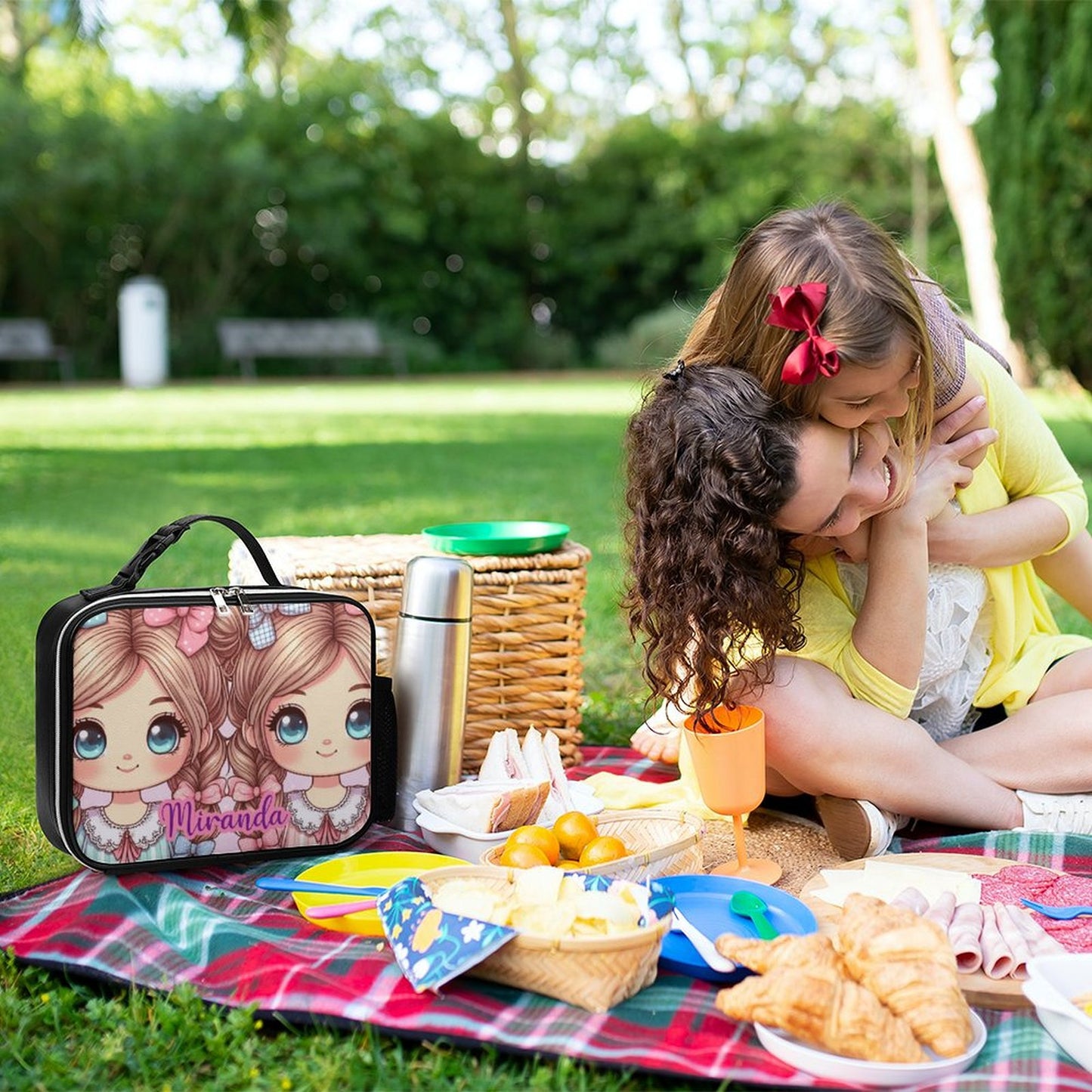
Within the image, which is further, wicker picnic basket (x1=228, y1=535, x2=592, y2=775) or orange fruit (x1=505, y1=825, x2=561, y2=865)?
wicker picnic basket (x1=228, y1=535, x2=592, y2=775)

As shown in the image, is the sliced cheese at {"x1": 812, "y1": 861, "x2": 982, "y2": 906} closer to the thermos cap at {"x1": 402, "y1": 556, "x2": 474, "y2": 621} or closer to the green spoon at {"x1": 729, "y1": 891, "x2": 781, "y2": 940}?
the green spoon at {"x1": 729, "y1": 891, "x2": 781, "y2": 940}

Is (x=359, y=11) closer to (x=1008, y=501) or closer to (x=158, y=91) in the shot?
(x=158, y=91)

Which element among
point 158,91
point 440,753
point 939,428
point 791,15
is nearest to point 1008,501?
point 939,428

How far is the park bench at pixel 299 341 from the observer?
52.6ft

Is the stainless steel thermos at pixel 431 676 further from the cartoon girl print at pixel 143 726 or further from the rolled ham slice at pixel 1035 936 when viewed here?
the rolled ham slice at pixel 1035 936

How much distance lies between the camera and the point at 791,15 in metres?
23.7

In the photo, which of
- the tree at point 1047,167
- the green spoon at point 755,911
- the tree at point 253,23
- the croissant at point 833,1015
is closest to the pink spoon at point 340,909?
the green spoon at point 755,911

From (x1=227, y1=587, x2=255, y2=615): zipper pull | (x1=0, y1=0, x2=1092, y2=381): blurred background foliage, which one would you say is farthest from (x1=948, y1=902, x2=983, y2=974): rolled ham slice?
(x1=0, y1=0, x2=1092, y2=381): blurred background foliage

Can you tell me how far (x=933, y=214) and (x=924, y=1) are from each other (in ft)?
29.3

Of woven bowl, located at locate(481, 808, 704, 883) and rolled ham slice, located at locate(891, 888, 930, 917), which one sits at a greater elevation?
rolled ham slice, located at locate(891, 888, 930, 917)

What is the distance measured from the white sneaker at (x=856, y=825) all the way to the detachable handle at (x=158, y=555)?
101 cm

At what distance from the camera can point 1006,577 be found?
8.04 feet

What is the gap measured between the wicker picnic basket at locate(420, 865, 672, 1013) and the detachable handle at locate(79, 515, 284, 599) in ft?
2.71

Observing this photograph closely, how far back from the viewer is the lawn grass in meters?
1.54
